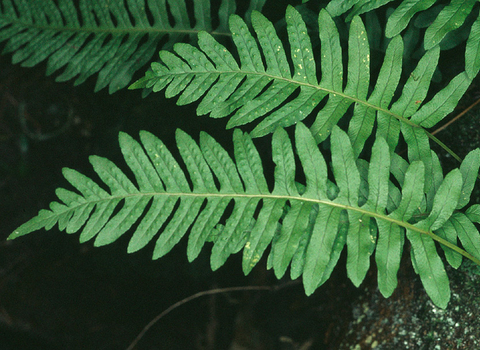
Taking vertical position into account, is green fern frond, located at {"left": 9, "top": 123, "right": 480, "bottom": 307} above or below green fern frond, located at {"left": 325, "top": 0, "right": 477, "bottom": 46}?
below

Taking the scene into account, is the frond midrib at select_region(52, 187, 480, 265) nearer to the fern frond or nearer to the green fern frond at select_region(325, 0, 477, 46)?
the fern frond

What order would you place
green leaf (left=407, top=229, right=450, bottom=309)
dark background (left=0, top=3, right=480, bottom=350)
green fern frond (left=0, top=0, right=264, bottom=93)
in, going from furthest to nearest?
dark background (left=0, top=3, right=480, bottom=350)
green fern frond (left=0, top=0, right=264, bottom=93)
green leaf (left=407, top=229, right=450, bottom=309)

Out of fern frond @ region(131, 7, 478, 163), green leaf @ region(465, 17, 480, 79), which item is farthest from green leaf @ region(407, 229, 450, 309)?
green leaf @ region(465, 17, 480, 79)

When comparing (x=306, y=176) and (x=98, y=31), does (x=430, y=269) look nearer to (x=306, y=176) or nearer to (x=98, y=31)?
(x=306, y=176)

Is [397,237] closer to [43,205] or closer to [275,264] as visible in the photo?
[275,264]

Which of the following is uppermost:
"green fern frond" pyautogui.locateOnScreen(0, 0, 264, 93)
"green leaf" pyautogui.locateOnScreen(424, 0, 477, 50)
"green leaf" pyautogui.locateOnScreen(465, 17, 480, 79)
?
"green fern frond" pyautogui.locateOnScreen(0, 0, 264, 93)

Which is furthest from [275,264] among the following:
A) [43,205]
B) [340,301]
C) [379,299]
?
[43,205]

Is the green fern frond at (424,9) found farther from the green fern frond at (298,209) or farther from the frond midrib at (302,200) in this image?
the frond midrib at (302,200)
